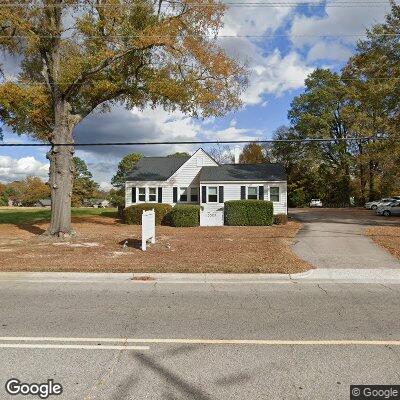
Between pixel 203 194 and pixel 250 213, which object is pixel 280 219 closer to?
pixel 250 213

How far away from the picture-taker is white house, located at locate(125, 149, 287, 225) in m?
27.8

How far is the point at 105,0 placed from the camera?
51.2 feet

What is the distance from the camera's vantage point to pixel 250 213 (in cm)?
2388

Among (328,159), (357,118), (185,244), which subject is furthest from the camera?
(328,159)

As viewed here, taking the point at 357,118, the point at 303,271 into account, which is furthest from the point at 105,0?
the point at 357,118

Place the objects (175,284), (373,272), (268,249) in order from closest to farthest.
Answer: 1. (175,284)
2. (373,272)
3. (268,249)

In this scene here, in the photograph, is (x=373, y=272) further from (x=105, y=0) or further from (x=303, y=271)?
(x=105, y=0)

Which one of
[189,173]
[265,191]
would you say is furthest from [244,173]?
[189,173]

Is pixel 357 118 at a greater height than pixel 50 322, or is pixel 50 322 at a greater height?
pixel 357 118

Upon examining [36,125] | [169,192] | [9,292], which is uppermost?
[36,125]

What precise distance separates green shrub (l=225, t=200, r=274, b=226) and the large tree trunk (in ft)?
36.4

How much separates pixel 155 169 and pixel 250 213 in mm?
12402

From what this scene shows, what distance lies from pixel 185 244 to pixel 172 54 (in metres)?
8.84

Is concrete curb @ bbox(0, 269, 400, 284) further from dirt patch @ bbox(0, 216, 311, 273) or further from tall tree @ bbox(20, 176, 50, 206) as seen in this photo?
tall tree @ bbox(20, 176, 50, 206)
